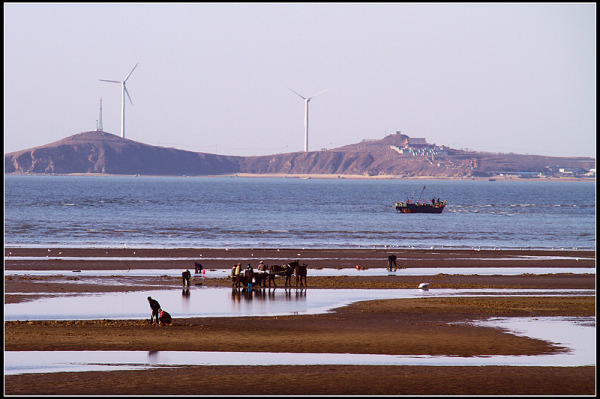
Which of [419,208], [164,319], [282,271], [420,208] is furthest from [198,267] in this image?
[420,208]

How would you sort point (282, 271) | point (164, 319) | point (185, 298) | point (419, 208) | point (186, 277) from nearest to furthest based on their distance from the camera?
point (164, 319) → point (185, 298) → point (186, 277) → point (282, 271) → point (419, 208)

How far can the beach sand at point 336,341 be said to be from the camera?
1617 cm

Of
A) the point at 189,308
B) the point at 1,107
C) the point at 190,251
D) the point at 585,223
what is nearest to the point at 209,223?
the point at 190,251

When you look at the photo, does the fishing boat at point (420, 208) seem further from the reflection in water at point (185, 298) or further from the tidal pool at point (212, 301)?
the reflection in water at point (185, 298)

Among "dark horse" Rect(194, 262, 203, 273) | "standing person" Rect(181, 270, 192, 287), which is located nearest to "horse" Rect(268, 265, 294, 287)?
"standing person" Rect(181, 270, 192, 287)

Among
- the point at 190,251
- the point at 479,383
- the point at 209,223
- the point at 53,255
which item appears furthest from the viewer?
the point at 209,223

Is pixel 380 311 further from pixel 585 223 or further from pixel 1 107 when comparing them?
pixel 585 223

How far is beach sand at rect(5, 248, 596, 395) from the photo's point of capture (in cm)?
1617

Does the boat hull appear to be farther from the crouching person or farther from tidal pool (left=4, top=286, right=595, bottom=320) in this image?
the crouching person

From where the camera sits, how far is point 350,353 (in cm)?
2044

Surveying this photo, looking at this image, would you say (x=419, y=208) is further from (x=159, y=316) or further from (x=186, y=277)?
(x=159, y=316)

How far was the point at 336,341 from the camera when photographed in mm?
22047

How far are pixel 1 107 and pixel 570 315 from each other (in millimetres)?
20743

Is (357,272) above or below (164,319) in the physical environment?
below
